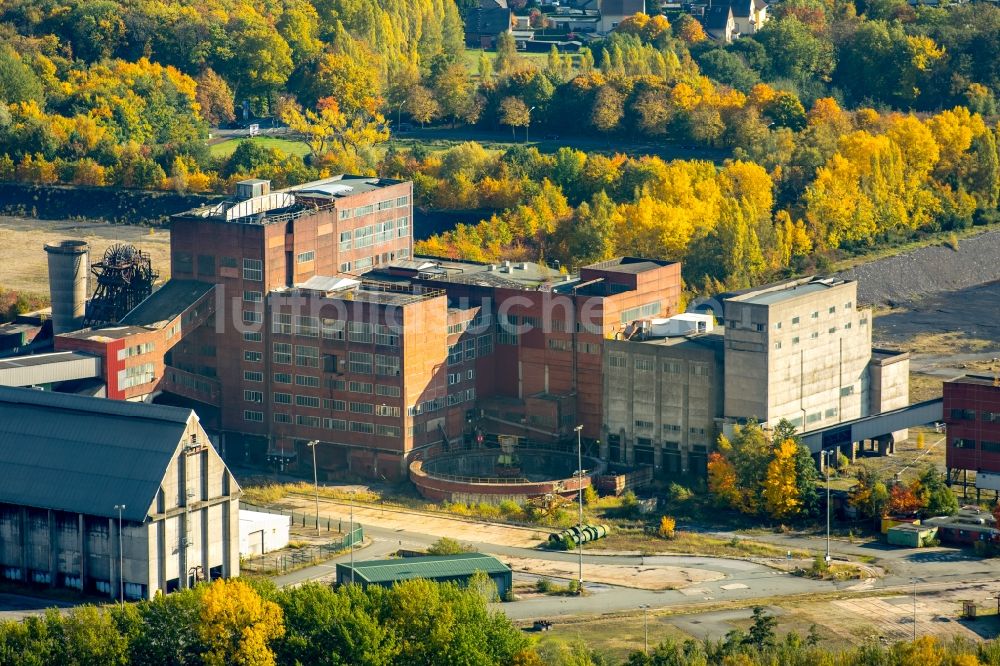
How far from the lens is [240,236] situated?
648 feet

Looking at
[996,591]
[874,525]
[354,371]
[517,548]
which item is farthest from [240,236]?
[996,591]

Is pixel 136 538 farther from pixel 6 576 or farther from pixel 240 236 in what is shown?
pixel 240 236

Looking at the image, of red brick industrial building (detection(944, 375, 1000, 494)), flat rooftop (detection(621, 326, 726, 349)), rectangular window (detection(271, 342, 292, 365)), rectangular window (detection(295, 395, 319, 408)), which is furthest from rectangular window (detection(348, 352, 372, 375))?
red brick industrial building (detection(944, 375, 1000, 494))

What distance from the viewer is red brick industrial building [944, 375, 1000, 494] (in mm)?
181250

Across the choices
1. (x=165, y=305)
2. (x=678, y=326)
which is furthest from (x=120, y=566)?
(x=678, y=326)

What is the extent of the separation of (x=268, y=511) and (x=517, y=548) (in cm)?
1950

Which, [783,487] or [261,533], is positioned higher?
[783,487]

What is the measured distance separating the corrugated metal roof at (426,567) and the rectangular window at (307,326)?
33.0m

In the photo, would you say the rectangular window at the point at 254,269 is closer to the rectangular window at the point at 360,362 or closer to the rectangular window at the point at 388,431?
the rectangular window at the point at 360,362

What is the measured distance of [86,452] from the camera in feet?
536

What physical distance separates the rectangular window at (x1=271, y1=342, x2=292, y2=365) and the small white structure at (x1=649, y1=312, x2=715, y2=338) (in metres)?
27.1

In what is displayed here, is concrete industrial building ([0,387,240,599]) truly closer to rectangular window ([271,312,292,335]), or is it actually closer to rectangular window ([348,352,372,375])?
rectangular window ([348,352,372,375])

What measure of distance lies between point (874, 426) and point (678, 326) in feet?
53.5

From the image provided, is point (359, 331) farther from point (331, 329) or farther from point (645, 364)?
point (645, 364)
